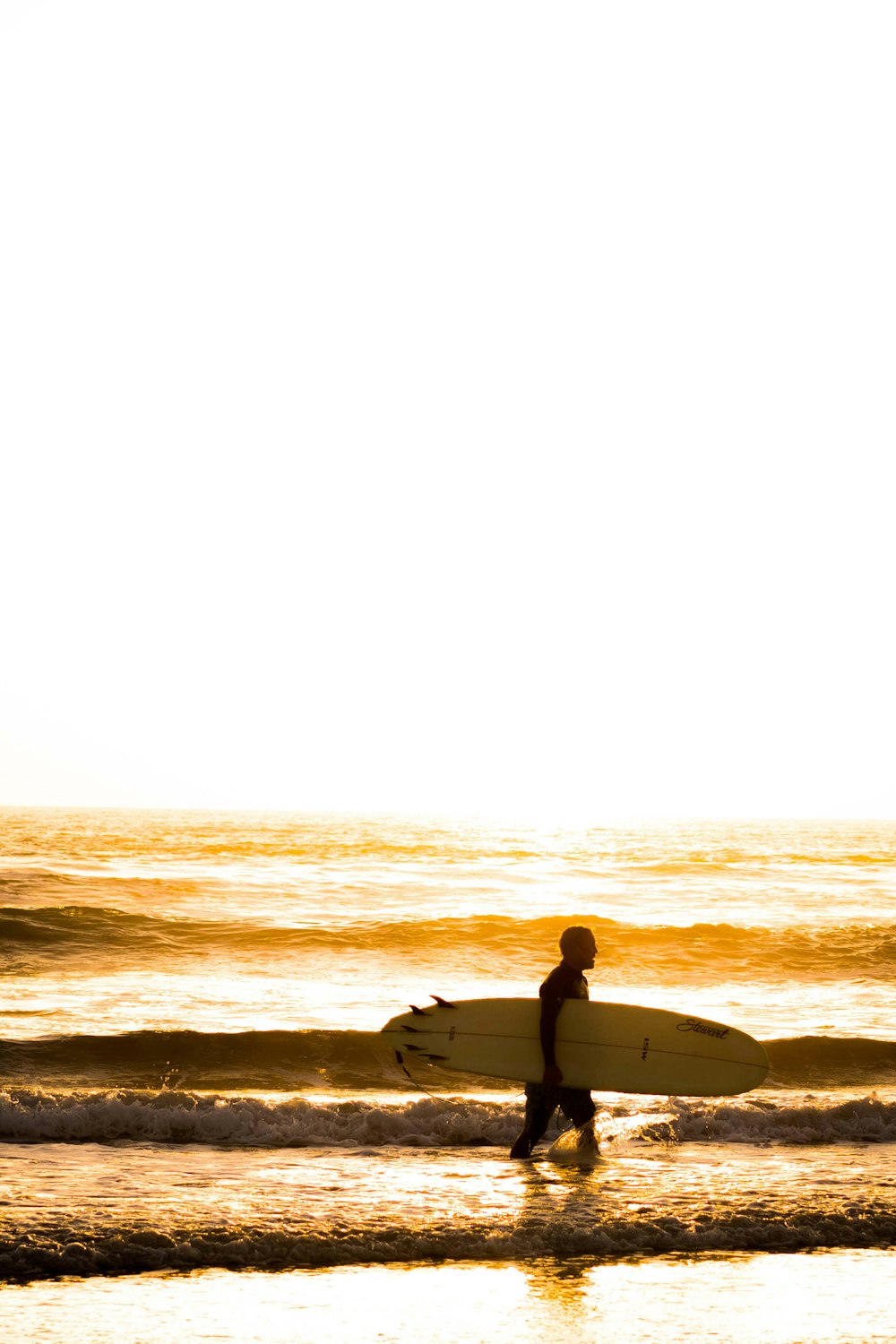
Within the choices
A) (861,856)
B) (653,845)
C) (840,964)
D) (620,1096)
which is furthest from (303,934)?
(653,845)

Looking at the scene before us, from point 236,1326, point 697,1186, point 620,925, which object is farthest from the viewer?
point 620,925

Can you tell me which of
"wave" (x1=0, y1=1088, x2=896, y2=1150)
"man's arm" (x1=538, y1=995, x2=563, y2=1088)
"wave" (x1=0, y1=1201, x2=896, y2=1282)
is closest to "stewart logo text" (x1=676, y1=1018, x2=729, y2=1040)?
"wave" (x1=0, y1=1088, x2=896, y2=1150)

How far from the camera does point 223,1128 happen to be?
10.1 meters

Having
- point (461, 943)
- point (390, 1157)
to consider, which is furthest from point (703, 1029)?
point (461, 943)

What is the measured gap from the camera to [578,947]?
363 inches

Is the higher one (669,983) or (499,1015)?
(499,1015)

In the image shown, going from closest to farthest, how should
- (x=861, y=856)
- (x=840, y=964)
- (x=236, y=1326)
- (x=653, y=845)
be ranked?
(x=236, y=1326) → (x=840, y=964) → (x=861, y=856) → (x=653, y=845)

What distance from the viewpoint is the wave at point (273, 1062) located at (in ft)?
40.2

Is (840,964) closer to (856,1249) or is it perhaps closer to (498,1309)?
(856,1249)

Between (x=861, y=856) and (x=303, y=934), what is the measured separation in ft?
123

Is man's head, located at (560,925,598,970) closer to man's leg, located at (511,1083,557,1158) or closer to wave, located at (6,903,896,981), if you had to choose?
man's leg, located at (511,1083,557,1158)

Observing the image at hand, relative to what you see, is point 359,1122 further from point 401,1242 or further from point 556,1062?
point 401,1242

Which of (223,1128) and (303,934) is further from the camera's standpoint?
(303,934)

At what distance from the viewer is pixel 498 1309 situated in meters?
5.90
